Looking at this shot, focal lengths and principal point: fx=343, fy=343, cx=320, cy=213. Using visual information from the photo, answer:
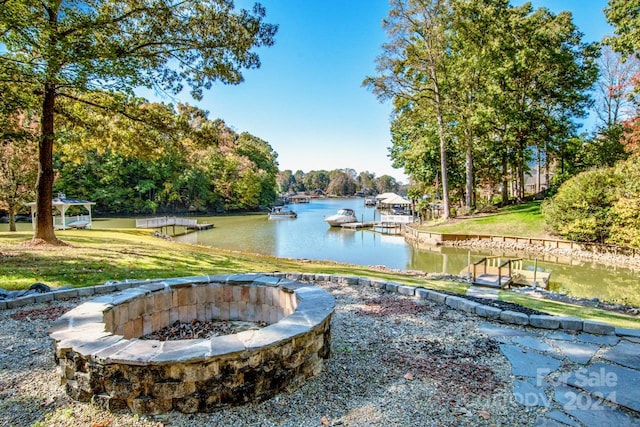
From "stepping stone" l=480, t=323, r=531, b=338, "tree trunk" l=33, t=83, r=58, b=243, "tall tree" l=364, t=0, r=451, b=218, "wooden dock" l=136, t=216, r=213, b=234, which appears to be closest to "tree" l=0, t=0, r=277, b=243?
"tree trunk" l=33, t=83, r=58, b=243

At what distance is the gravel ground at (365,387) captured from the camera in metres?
2.24

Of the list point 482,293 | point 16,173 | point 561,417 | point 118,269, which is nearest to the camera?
point 561,417

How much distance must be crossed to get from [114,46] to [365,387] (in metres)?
8.21

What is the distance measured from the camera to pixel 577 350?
3256mm

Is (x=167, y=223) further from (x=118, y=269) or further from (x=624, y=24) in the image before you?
(x=624, y=24)

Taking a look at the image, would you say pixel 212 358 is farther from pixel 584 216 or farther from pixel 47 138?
pixel 584 216

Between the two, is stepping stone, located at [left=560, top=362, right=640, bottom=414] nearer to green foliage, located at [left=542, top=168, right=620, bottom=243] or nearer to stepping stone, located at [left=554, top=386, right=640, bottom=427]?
stepping stone, located at [left=554, top=386, right=640, bottom=427]

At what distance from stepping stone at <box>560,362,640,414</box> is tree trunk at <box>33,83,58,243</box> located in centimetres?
1058

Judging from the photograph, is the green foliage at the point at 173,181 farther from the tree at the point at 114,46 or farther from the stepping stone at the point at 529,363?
the stepping stone at the point at 529,363

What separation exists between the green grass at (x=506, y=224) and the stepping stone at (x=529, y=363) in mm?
15292

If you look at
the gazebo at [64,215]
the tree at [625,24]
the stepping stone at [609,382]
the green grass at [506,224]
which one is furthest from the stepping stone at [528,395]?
the gazebo at [64,215]

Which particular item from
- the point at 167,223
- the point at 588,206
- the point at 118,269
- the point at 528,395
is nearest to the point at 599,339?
the point at 528,395

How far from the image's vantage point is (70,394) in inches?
96.6

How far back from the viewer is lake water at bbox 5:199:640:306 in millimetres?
10133
